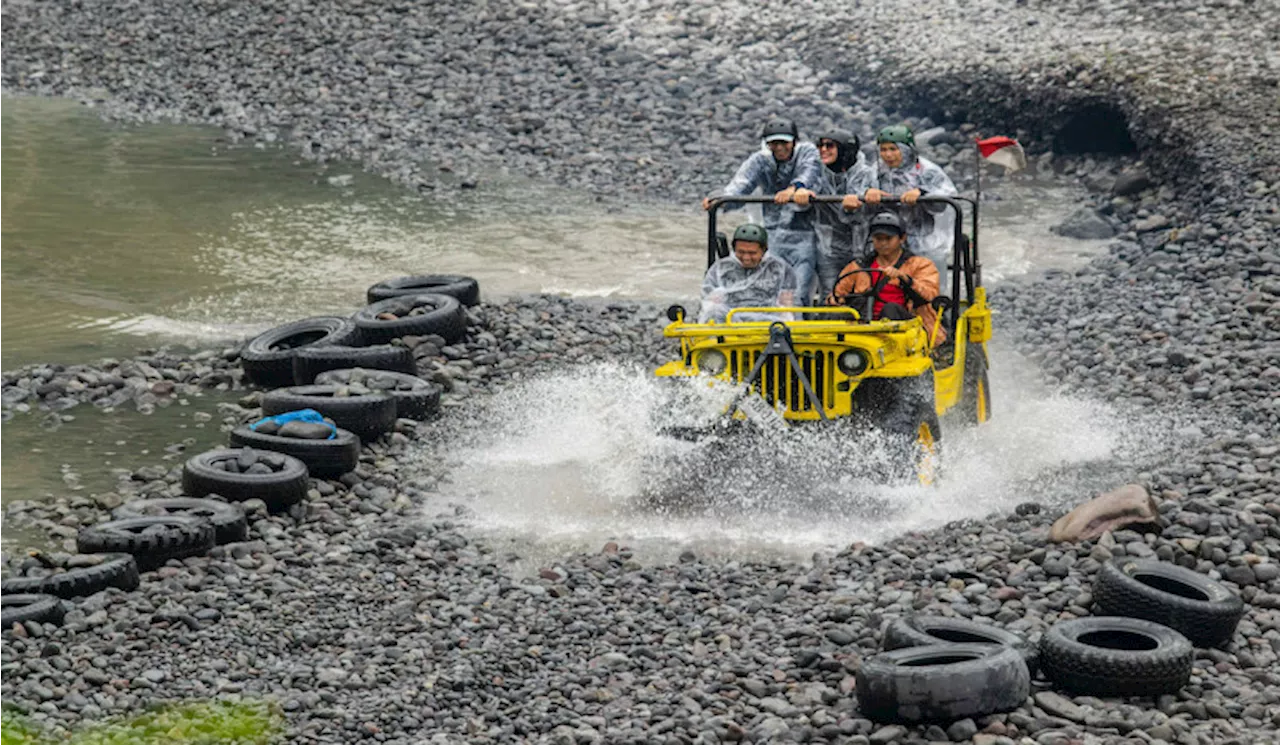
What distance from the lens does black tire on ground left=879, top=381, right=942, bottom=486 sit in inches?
527

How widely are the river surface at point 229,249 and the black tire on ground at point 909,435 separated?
910 millimetres

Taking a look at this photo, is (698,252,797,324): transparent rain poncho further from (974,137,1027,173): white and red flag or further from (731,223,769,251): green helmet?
(974,137,1027,173): white and red flag

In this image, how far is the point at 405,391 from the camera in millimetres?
15945

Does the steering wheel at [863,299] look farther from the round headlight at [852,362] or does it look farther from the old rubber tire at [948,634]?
the old rubber tire at [948,634]

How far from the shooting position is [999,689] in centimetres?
906

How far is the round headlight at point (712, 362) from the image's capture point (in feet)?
43.9

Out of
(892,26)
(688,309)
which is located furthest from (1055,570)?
(892,26)

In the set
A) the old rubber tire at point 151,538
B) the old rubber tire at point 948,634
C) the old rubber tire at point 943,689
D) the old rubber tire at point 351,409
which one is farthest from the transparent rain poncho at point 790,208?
the old rubber tire at point 943,689

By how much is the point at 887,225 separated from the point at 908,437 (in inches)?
62.2

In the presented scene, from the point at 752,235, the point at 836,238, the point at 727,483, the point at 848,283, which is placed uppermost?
the point at 752,235

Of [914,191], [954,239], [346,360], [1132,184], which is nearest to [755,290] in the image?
[914,191]

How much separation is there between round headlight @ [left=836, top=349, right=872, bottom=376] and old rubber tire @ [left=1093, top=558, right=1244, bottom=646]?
119 inches

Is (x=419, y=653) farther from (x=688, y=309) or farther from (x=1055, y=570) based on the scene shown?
(x=688, y=309)

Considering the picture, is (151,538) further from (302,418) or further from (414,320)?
(414,320)
